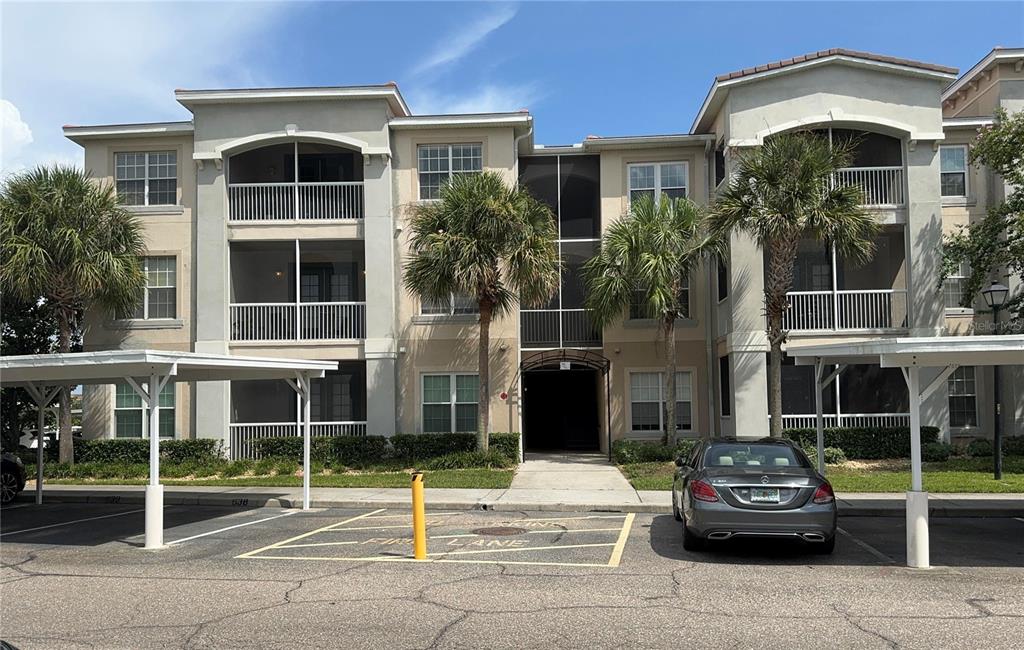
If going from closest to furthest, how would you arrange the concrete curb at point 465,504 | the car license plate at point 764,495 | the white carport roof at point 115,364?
the car license plate at point 764,495 → the white carport roof at point 115,364 → the concrete curb at point 465,504

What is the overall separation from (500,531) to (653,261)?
9.66 metres

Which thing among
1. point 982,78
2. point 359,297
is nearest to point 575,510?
point 359,297

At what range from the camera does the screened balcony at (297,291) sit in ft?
77.0

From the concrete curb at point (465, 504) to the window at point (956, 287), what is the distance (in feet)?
32.7

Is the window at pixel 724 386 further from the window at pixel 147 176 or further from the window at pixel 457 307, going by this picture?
the window at pixel 147 176

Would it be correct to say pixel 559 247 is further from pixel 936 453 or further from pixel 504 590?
pixel 504 590

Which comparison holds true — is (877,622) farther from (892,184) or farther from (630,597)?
(892,184)

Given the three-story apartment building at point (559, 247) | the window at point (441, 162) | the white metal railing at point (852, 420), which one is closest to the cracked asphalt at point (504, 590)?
the white metal railing at point (852, 420)

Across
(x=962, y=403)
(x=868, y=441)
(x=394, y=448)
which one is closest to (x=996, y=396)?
(x=868, y=441)

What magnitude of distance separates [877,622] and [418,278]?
14.5 m

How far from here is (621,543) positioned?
38.8ft

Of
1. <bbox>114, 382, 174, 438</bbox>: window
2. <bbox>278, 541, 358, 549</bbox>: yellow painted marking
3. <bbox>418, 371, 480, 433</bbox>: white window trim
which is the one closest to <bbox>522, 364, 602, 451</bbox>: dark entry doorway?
<bbox>418, 371, 480, 433</bbox>: white window trim

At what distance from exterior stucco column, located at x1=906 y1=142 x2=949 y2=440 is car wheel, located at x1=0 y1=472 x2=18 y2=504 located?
20.7 meters

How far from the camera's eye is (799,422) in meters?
22.7
